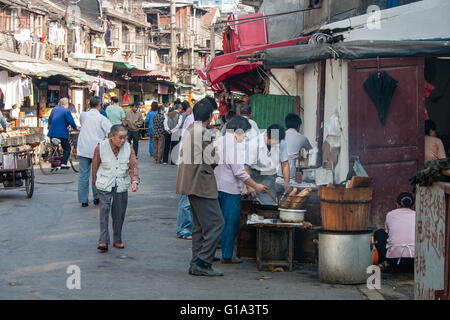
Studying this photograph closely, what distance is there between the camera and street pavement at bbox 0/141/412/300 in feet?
21.1

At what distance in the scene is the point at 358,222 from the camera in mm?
7047

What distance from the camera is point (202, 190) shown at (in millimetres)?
7184

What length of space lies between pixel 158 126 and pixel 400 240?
13776 mm

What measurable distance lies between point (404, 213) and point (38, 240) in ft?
16.6

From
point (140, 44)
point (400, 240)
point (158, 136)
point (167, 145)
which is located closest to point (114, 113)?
point (158, 136)

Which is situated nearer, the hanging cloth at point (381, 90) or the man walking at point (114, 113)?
the hanging cloth at point (381, 90)

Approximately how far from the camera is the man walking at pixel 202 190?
7199mm

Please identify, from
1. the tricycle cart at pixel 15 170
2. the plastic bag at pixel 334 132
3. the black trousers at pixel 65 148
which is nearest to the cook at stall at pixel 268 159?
the plastic bag at pixel 334 132

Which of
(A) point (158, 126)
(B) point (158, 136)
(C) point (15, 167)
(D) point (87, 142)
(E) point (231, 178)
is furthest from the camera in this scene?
(A) point (158, 126)

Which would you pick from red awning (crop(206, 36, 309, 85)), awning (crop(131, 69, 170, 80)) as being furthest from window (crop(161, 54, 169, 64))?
red awning (crop(206, 36, 309, 85))

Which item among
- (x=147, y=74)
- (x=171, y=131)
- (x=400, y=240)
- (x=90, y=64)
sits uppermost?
(x=147, y=74)

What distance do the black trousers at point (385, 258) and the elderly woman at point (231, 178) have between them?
1.53m

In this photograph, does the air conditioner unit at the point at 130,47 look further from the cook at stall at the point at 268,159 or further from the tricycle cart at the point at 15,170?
the cook at stall at the point at 268,159

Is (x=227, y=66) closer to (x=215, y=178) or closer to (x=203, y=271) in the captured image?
(x=215, y=178)
